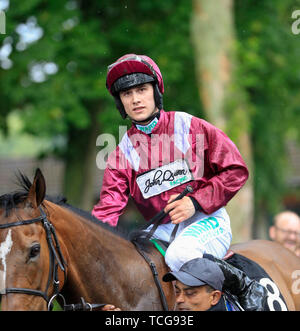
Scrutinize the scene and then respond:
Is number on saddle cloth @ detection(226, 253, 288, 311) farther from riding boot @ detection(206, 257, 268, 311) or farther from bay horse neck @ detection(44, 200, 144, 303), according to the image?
bay horse neck @ detection(44, 200, 144, 303)

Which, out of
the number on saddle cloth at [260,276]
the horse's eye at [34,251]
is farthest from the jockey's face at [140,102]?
the horse's eye at [34,251]

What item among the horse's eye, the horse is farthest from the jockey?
the horse's eye

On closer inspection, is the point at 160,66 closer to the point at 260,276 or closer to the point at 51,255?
the point at 260,276

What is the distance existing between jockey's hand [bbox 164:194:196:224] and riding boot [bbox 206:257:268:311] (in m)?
0.30

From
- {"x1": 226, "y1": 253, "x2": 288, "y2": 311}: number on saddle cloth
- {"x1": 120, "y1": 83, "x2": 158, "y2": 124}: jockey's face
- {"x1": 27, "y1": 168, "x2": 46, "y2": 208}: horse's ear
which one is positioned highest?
{"x1": 120, "y1": 83, "x2": 158, "y2": 124}: jockey's face

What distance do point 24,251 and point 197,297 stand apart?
937 mm

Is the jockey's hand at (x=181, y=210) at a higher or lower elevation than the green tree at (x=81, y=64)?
lower

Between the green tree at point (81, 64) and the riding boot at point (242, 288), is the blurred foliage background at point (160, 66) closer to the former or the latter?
the green tree at point (81, 64)

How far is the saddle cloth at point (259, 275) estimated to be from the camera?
365 cm

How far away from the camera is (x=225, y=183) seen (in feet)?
11.2

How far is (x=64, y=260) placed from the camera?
289 centimetres

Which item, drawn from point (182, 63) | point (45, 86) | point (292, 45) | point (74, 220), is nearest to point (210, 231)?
point (74, 220)

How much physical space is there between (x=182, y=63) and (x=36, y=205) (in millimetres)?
11524

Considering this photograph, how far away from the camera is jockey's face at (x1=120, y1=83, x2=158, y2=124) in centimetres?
356
